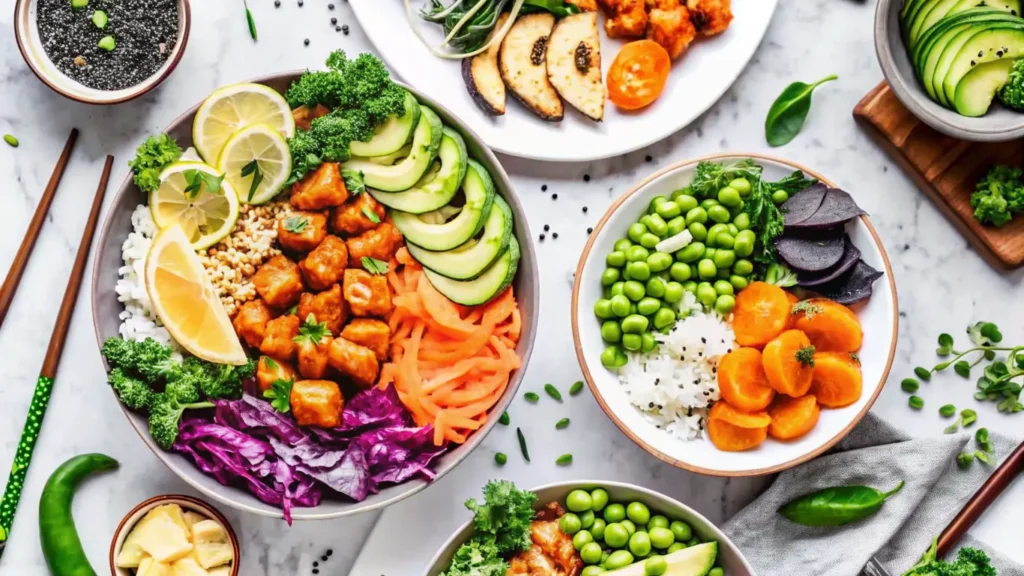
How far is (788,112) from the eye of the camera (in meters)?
4.20

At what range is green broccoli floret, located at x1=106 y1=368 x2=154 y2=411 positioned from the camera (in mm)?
3520

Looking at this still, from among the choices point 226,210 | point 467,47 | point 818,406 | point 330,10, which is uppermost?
point 330,10

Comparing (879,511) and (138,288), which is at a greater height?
(138,288)

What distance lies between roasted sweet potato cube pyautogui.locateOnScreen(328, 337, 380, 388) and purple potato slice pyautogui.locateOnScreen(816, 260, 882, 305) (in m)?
1.94

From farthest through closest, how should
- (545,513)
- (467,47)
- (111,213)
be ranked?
1. (467,47)
2. (545,513)
3. (111,213)

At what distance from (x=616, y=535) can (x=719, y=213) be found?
1425mm

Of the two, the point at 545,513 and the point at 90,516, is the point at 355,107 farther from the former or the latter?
the point at 90,516

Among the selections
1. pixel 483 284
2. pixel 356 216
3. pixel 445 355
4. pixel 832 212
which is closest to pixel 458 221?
pixel 483 284

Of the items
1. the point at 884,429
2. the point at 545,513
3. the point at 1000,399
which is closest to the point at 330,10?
the point at 545,513

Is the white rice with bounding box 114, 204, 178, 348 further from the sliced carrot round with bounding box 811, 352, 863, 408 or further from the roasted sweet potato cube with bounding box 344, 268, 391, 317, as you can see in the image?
the sliced carrot round with bounding box 811, 352, 863, 408

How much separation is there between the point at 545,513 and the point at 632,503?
0.37 metres

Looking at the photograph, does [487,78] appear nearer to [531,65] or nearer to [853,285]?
[531,65]

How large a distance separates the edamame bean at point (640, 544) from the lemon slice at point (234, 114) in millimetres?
2189

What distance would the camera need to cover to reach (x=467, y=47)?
4172 mm
